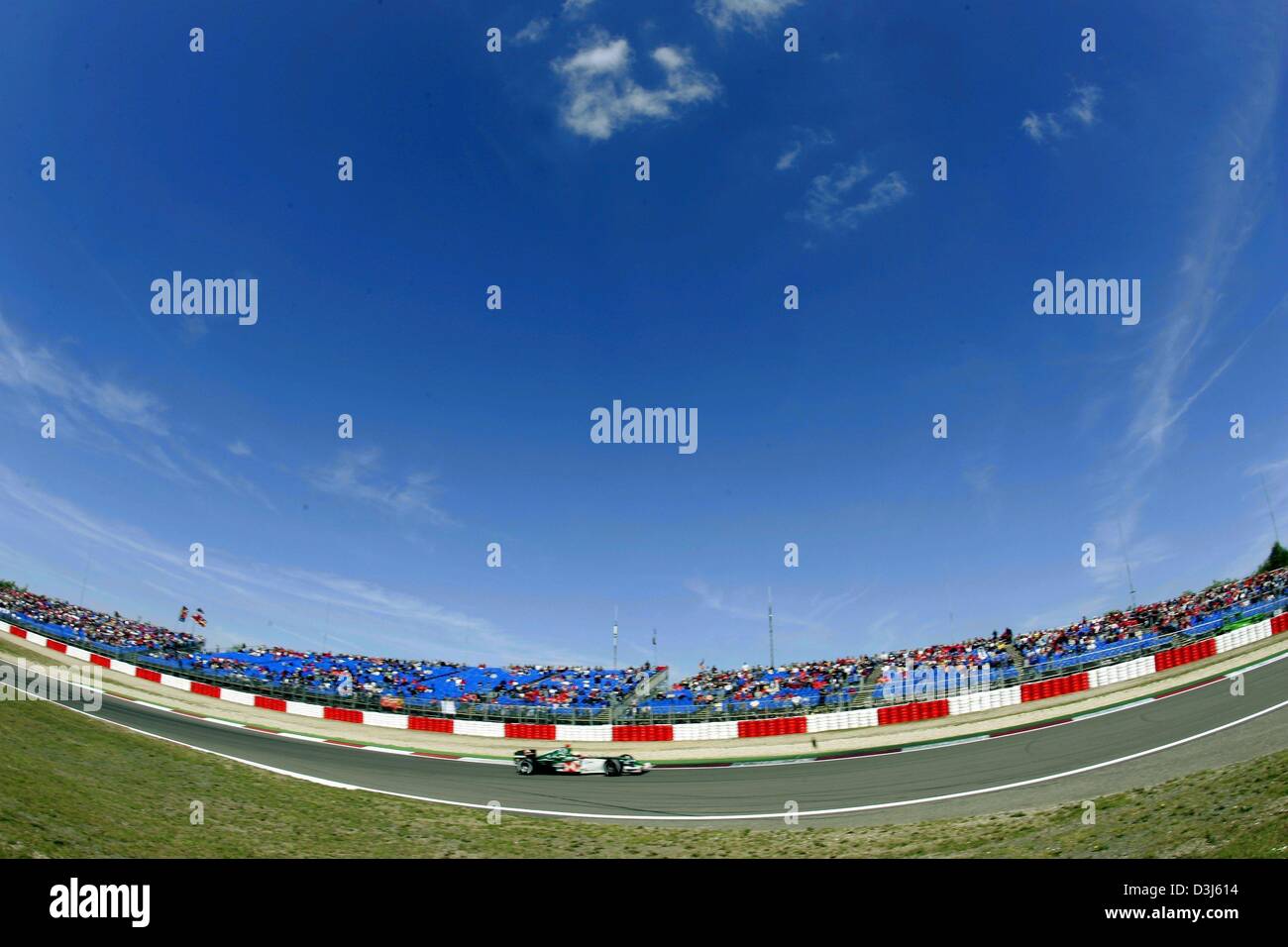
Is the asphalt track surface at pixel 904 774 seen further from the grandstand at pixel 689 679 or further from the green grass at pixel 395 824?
the grandstand at pixel 689 679

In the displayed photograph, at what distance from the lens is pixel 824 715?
30.9 metres

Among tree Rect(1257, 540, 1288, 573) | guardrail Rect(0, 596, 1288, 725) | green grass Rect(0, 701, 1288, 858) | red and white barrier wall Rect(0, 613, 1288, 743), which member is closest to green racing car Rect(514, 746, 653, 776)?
red and white barrier wall Rect(0, 613, 1288, 743)

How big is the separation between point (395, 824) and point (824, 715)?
22339 millimetres

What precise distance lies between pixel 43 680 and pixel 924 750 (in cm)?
4701

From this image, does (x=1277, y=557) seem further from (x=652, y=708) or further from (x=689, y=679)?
(x=652, y=708)

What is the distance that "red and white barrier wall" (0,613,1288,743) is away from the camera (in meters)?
28.6

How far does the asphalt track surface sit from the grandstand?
246 inches

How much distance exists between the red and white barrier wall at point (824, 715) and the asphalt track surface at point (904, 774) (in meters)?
3.51

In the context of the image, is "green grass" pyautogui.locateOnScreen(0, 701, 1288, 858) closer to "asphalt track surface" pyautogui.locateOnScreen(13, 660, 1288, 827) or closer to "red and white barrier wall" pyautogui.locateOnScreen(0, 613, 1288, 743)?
"asphalt track surface" pyautogui.locateOnScreen(13, 660, 1288, 827)

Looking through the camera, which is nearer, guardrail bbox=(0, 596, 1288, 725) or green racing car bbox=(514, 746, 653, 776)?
green racing car bbox=(514, 746, 653, 776)

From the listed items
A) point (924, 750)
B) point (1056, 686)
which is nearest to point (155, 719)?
point (924, 750)

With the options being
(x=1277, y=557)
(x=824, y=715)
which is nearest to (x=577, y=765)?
(x=824, y=715)

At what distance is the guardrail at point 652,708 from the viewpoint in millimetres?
29859
